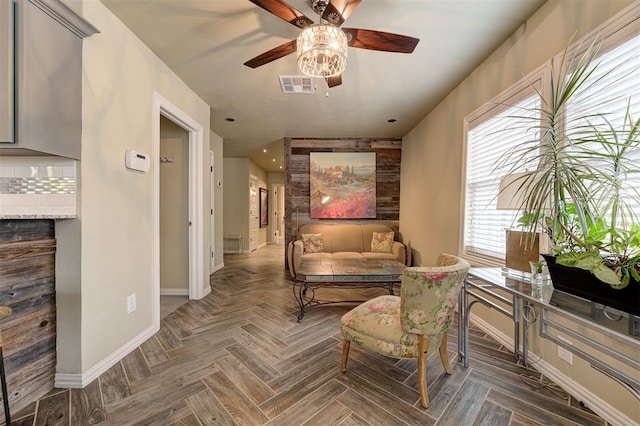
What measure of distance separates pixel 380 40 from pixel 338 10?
338 mm

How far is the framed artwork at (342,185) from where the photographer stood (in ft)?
15.5

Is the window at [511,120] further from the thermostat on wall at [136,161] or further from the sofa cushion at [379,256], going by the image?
the thermostat on wall at [136,161]

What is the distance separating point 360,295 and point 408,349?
198 centimetres

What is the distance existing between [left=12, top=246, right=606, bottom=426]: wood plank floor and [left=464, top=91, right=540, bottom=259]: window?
34.7 inches

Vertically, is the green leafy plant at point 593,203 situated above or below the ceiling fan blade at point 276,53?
below

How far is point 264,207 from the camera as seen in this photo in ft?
26.4

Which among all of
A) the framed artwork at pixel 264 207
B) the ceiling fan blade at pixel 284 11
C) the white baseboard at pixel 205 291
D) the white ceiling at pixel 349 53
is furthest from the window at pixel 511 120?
the framed artwork at pixel 264 207

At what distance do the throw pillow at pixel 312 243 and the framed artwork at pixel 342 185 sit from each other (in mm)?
527

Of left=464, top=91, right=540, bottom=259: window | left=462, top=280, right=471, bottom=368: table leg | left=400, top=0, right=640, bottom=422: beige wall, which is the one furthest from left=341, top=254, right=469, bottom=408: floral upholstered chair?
left=464, top=91, right=540, bottom=259: window

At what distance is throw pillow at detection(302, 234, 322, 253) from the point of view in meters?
4.33

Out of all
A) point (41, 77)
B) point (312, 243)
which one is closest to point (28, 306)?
point (41, 77)

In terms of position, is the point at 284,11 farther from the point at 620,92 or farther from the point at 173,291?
the point at 173,291

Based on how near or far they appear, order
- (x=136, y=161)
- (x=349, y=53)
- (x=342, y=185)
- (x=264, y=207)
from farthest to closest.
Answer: (x=264, y=207), (x=342, y=185), (x=349, y=53), (x=136, y=161)

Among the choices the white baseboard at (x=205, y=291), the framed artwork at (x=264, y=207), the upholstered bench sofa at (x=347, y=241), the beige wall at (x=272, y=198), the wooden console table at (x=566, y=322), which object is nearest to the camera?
the wooden console table at (x=566, y=322)
